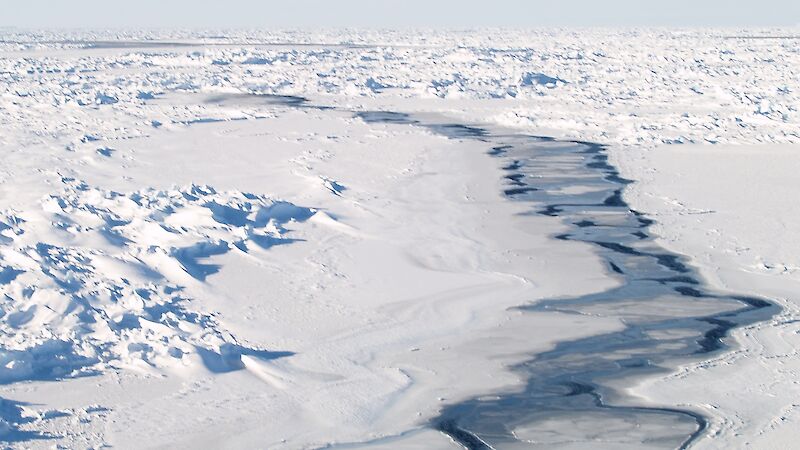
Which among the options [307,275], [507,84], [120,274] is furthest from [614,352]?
[507,84]

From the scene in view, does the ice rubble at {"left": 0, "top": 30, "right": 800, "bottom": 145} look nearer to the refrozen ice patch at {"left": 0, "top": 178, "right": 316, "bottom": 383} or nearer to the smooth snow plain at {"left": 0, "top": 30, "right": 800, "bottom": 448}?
the smooth snow plain at {"left": 0, "top": 30, "right": 800, "bottom": 448}

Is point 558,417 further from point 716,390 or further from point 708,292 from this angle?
point 708,292

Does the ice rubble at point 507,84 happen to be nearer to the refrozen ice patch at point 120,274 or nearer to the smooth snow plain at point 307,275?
the smooth snow plain at point 307,275

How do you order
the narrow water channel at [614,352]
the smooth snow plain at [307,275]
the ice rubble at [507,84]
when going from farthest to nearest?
the ice rubble at [507,84]
the smooth snow plain at [307,275]
the narrow water channel at [614,352]

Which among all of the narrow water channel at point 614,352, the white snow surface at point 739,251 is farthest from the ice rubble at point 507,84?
the narrow water channel at point 614,352

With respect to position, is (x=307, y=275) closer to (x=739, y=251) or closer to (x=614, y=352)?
(x=614, y=352)

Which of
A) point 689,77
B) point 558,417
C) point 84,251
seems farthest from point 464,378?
point 689,77
